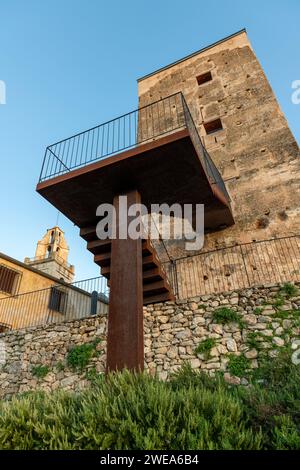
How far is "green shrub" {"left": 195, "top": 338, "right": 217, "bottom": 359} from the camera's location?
671 centimetres

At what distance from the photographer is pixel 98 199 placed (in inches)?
254

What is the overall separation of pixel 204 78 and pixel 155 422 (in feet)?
48.3

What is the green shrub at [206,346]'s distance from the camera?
671 cm

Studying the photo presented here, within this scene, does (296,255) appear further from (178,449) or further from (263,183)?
(178,449)

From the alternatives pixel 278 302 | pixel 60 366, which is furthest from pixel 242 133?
pixel 60 366

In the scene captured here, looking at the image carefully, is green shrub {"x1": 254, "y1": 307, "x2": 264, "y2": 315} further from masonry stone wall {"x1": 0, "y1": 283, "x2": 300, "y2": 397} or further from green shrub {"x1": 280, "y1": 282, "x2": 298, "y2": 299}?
Answer: green shrub {"x1": 280, "y1": 282, "x2": 298, "y2": 299}

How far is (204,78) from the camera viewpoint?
14086 millimetres

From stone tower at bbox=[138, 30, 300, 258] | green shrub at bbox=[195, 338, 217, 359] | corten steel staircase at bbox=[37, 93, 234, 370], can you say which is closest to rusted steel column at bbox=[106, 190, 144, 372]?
corten steel staircase at bbox=[37, 93, 234, 370]

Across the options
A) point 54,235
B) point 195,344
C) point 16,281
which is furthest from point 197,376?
point 54,235

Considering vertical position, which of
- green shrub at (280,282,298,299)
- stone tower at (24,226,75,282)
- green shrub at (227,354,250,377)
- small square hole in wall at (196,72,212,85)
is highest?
stone tower at (24,226,75,282)

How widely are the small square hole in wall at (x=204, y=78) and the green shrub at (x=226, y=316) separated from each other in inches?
442

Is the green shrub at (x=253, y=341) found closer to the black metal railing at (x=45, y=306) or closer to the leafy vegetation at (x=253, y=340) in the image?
the leafy vegetation at (x=253, y=340)

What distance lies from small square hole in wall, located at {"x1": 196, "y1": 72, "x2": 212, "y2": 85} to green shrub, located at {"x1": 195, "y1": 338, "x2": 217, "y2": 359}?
39.2 feet

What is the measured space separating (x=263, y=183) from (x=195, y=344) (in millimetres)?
5918
